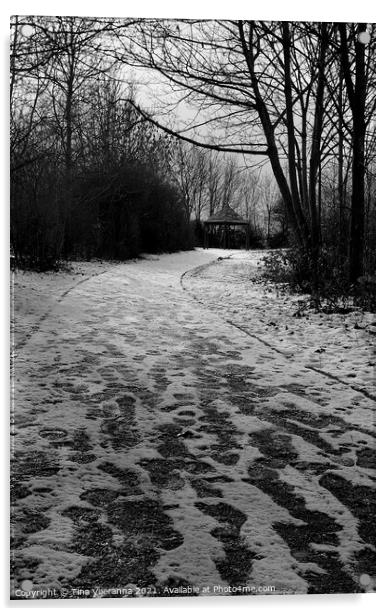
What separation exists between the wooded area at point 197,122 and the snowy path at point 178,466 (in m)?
0.75

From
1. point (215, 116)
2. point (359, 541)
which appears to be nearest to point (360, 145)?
point (215, 116)

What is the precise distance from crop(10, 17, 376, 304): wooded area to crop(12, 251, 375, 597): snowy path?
0.75m

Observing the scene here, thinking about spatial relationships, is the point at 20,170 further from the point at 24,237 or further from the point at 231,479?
the point at 231,479

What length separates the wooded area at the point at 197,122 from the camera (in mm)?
2664

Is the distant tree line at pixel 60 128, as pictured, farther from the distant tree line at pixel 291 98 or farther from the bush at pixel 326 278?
the bush at pixel 326 278

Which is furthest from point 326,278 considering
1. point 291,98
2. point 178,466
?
point 178,466

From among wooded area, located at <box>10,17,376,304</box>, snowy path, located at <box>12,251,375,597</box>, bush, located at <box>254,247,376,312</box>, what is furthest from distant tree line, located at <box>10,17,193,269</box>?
bush, located at <box>254,247,376,312</box>

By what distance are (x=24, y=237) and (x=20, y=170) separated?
16.2 inches

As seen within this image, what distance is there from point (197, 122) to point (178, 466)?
2408 millimetres

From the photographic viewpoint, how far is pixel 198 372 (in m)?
3.22

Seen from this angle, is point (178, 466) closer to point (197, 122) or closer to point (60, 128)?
point (60, 128)

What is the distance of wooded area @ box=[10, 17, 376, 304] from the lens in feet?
8.74

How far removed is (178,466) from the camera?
2168mm

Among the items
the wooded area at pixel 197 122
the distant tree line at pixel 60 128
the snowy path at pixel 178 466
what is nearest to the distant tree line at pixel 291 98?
the wooded area at pixel 197 122
